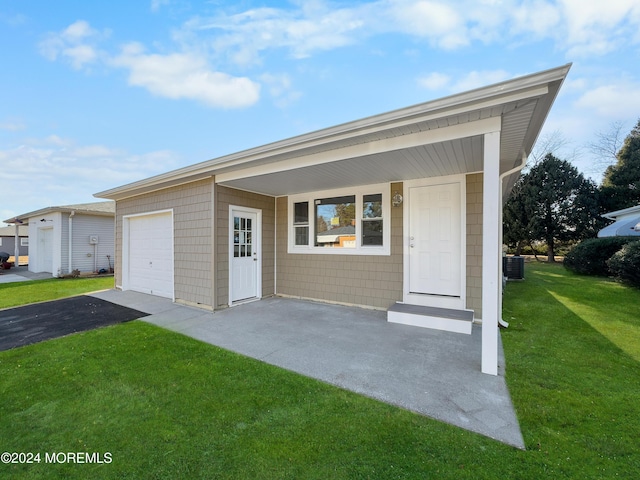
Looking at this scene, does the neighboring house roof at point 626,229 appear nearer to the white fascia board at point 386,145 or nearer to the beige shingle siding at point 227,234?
the white fascia board at point 386,145

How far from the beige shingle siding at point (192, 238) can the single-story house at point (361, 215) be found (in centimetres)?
4

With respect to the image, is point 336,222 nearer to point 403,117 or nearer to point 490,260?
point 403,117

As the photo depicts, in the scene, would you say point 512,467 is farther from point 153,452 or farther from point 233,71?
point 233,71

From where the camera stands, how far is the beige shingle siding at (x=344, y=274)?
5.46 meters

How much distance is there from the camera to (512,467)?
1.71 metres

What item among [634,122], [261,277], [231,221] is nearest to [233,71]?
[231,221]

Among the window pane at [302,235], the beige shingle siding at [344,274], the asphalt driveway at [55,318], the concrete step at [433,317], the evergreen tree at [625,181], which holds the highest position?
the evergreen tree at [625,181]

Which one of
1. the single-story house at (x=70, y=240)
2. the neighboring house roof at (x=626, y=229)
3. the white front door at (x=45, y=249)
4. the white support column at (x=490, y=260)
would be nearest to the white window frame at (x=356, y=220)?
the white support column at (x=490, y=260)

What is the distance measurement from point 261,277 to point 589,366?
5.63 m

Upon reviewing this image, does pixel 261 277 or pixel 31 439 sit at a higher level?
pixel 261 277

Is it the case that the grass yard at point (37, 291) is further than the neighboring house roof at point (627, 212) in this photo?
No

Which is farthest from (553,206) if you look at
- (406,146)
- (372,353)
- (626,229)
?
(372,353)

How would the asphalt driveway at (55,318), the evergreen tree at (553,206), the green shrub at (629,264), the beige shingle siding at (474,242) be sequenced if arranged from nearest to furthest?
the asphalt driveway at (55,318) < the beige shingle siding at (474,242) < the green shrub at (629,264) < the evergreen tree at (553,206)

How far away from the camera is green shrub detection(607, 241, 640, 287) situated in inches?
283
